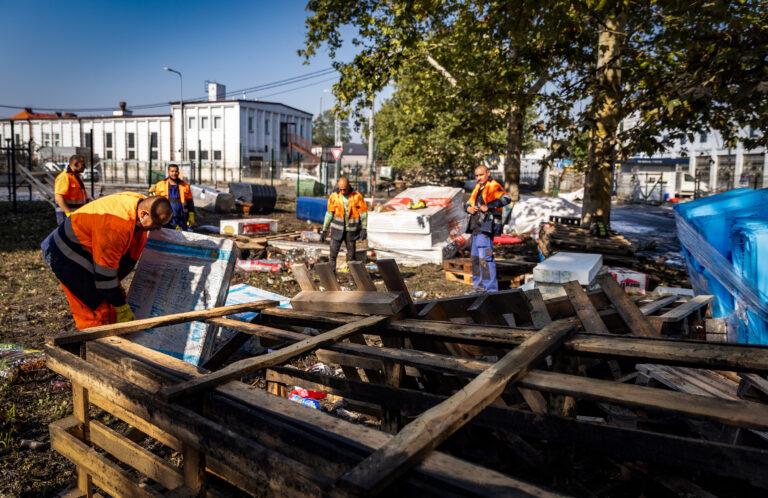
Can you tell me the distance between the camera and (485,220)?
7.59 meters

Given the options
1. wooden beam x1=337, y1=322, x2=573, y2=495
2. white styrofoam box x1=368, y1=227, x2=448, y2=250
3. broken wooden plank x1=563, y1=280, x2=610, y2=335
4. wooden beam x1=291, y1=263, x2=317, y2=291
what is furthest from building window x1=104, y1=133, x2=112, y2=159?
wooden beam x1=337, y1=322, x2=573, y2=495

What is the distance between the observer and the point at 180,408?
5.73 feet

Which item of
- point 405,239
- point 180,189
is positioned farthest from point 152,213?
point 405,239

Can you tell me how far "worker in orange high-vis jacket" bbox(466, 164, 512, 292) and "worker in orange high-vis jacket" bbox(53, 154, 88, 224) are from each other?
17.7 ft

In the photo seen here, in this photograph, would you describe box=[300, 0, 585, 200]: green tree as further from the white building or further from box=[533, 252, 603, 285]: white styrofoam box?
the white building

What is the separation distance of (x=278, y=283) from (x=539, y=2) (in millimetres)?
5272

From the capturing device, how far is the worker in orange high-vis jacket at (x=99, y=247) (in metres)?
3.50

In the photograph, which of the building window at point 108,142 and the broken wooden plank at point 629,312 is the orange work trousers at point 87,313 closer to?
the broken wooden plank at point 629,312

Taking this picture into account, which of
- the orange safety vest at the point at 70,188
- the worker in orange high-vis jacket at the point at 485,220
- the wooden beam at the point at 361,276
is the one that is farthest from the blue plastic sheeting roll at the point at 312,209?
the wooden beam at the point at 361,276

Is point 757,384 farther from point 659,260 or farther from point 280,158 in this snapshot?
point 280,158

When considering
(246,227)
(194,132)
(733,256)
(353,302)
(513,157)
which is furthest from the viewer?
(194,132)

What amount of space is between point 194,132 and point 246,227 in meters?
35.4

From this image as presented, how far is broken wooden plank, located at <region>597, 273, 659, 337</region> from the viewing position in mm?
3371

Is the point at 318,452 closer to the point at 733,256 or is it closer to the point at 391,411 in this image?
the point at 391,411
